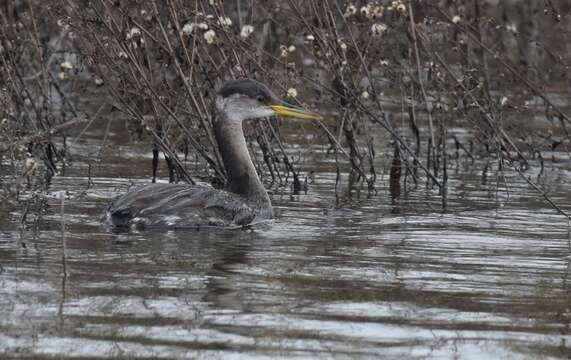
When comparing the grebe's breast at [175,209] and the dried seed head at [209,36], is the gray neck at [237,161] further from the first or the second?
the dried seed head at [209,36]

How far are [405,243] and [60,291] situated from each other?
10.5ft

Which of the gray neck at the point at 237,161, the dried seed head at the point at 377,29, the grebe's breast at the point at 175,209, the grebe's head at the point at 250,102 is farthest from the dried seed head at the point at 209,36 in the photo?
the dried seed head at the point at 377,29

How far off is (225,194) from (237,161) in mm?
732

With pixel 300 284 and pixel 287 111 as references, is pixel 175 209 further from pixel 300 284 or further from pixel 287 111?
pixel 300 284

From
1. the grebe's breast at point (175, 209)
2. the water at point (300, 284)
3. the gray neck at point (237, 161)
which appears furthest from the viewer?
the gray neck at point (237, 161)

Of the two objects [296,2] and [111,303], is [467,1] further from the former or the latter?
[111,303]

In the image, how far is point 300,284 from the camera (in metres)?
8.22

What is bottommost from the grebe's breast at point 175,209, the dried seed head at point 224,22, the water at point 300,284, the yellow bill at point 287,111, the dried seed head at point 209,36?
the water at point 300,284

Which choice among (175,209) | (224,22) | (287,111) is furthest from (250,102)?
(175,209)

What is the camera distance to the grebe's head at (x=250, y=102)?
11586 mm

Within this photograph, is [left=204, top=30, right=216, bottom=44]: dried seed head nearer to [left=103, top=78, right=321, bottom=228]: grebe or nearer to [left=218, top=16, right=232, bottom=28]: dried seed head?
[left=218, top=16, right=232, bottom=28]: dried seed head

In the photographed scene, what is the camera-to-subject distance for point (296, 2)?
41.9ft

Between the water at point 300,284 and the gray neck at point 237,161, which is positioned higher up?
the gray neck at point 237,161

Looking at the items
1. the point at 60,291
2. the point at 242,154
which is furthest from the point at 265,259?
the point at 242,154
